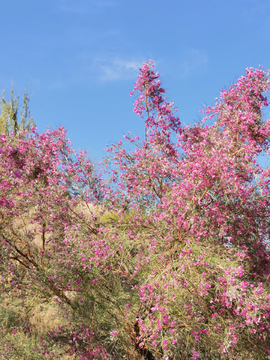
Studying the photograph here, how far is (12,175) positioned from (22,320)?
4979 millimetres

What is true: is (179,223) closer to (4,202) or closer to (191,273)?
(191,273)

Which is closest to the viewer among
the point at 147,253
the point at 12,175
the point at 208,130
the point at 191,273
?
the point at 191,273

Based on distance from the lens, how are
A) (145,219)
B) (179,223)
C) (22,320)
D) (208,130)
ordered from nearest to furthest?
1. (179,223)
2. (145,219)
3. (208,130)
4. (22,320)

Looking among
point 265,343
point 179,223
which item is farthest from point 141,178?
point 265,343

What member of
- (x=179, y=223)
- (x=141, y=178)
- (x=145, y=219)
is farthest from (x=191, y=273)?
(x=141, y=178)

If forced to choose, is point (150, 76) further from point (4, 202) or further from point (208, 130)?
point (4, 202)

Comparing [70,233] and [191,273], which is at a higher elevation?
[70,233]

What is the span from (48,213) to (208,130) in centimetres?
461

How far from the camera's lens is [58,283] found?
27.2ft

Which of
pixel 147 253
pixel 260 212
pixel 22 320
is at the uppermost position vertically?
pixel 260 212

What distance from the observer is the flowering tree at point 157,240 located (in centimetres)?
592

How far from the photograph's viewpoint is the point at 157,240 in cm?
662

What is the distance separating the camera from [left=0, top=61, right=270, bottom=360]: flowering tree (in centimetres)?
592

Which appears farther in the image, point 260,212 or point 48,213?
point 48,213
